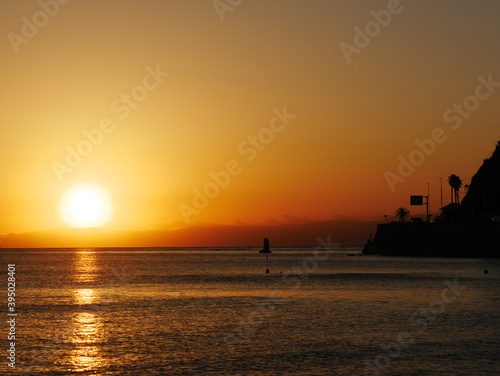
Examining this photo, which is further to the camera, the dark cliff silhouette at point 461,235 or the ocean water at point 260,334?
the dark cliff silhouette at point 461,235

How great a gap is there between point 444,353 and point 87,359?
64.7 feet

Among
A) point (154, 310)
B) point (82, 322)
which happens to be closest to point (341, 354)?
point (82, 322)

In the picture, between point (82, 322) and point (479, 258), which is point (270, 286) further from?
point (479, 258)

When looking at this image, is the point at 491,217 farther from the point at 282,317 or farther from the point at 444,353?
the point at 444,353

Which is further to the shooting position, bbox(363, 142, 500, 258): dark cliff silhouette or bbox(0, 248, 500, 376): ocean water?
bbox(363, 142, 500, 258): dark cliff silhouette

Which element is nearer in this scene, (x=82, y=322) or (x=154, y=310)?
(x=82, y=322)

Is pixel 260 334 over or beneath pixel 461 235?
beneath

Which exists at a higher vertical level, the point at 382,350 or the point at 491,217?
the point at 491,217

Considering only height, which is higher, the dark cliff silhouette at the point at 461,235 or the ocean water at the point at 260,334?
the dark cliff silhouette at the point at 461,235

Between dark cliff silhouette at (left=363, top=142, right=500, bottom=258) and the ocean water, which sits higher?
dark cliff silhouette at (left=363, top=142, right=500, bottom=258)

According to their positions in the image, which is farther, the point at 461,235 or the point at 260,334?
the point at 461,235

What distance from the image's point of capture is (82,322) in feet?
168

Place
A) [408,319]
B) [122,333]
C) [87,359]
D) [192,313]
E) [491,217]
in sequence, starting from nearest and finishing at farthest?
[87,359]
[122,333]
[408,319]
[192,313]
[491,217]

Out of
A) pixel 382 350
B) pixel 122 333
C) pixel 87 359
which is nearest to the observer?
pixel 87 359
